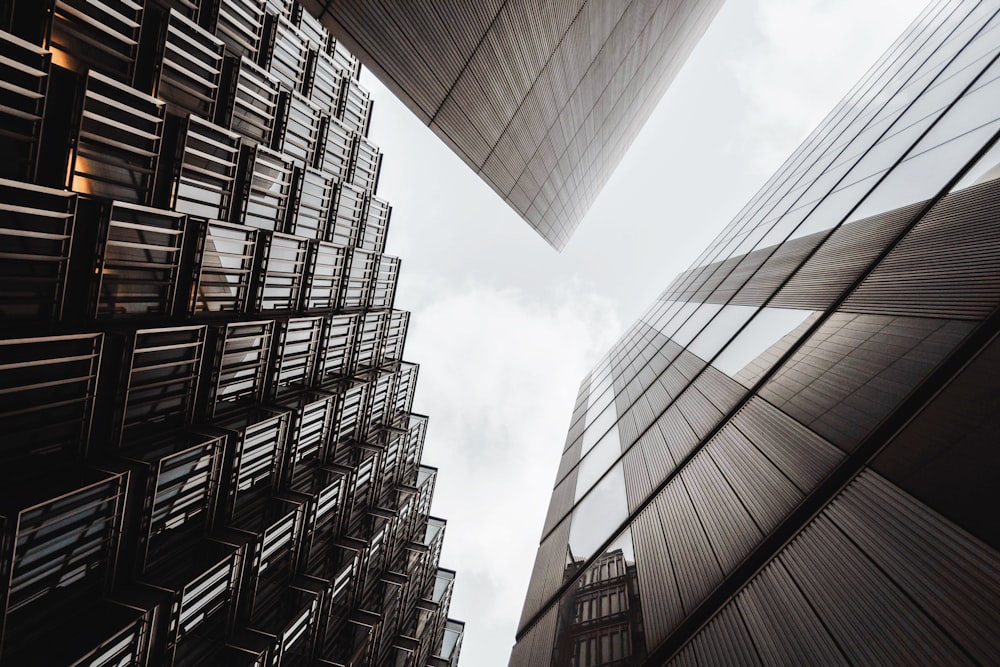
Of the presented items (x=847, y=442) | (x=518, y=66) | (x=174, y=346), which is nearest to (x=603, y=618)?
(x=847, y=442)

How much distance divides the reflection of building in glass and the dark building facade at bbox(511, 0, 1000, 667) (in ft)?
0.30

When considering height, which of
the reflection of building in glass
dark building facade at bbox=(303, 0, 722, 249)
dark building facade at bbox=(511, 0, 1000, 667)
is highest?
dark building facade at bbox=(303, 0, 722, 249)

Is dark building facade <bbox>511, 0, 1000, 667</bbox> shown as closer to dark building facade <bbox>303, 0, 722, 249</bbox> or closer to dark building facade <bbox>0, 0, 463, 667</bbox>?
dark building facade <bbox>303, 0, 722, 249</bbox>

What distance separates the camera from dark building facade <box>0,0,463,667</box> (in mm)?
12305

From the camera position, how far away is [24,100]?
12383 millimetres

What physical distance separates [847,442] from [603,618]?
6.27 m

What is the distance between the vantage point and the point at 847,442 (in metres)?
6.11

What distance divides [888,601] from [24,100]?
68.3 ft

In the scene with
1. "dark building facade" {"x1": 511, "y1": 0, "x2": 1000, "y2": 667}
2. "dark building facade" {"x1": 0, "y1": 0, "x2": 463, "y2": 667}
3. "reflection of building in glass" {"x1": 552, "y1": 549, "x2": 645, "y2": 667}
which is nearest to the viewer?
"dark building facade" {"x1": 511, "y1": 0, "x2": 1000, "y2": 667}

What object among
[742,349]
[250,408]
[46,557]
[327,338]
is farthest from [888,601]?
[327,338]

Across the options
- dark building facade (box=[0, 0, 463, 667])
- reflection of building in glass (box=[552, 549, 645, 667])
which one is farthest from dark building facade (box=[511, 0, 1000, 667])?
dark building facade (box=[0, 0, 463, 667])

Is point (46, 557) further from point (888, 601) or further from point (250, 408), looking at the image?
point (888, 601)

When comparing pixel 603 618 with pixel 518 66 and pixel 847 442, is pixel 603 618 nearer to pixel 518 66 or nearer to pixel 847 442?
pixel 847 442

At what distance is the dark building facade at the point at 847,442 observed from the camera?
455 cm
